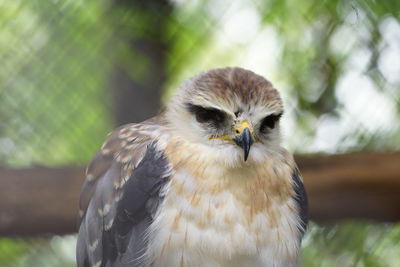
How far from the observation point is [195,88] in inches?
75.0

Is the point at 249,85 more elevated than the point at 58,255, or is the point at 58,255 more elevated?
the point at 249,85

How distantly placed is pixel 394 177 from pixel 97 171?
93 centimetres

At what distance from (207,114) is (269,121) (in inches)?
6.8

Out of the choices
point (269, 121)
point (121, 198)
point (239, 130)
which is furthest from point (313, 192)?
point (121, 198)

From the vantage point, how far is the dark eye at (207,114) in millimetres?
1831

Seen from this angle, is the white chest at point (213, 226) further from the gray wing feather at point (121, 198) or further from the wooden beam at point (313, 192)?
the wooden beam at point (313, 192)

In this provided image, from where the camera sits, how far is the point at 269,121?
6.24 feet

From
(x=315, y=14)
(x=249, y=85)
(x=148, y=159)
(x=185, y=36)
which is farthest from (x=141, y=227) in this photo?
(x=315, y=14)

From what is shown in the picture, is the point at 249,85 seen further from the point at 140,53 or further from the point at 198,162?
the point at 140,53

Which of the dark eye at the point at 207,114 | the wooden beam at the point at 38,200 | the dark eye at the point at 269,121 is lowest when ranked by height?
the wooden beam at the point at 38,200

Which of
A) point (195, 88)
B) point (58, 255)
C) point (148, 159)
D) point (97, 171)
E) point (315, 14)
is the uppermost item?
point (315, 14)

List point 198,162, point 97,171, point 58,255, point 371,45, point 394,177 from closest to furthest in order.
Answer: point 198,162 → point 97,171 → point 394,177 → point 58,255 → point 371,45

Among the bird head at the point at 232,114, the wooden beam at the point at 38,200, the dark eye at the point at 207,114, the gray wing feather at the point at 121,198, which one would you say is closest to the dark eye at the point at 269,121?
the bird head at the point at 232,114

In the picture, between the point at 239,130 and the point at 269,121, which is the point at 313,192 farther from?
the point at 239,130
